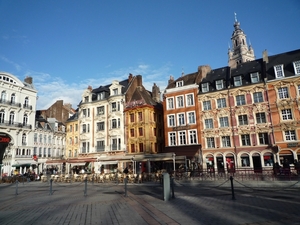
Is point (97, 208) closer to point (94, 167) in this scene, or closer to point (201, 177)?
point (201, 177)

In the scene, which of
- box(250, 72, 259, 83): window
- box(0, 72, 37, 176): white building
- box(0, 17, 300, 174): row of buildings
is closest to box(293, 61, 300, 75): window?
box(0, 17, 300, 174): row of buildings

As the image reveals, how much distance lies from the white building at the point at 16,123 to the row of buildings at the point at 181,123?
164 millimetres

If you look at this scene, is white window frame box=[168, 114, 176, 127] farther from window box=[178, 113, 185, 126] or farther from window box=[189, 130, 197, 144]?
window box=[189, 130, 197, 144]

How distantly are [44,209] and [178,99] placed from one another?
89.3ft

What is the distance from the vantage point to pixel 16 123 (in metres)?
41.3

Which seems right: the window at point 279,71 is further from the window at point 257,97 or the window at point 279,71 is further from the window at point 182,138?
the window at point 182,138

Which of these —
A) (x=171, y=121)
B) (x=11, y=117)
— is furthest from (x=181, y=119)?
(x=11, y=117)

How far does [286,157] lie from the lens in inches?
1063

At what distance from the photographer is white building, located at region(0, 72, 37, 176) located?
39.8 meters

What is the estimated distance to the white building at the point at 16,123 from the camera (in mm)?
39844

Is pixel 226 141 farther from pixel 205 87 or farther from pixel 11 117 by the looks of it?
pixel 11 117

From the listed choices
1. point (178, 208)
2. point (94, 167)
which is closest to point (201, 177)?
point (178, 208)

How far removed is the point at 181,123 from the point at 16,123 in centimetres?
2861

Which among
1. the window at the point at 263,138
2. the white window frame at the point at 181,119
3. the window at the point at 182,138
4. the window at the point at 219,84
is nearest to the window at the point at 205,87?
the window at the point at 219,84
